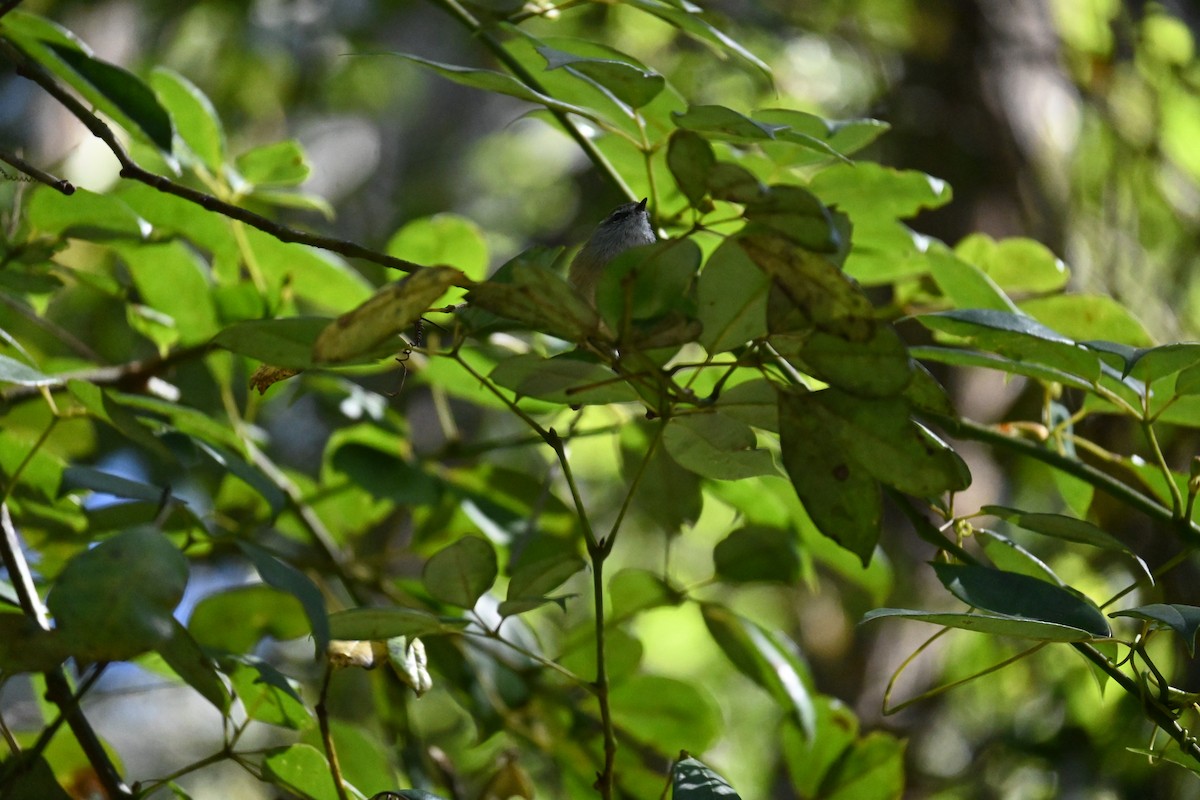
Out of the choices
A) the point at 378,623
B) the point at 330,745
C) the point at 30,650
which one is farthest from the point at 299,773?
the point at 30,650

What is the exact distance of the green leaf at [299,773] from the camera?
808 mm

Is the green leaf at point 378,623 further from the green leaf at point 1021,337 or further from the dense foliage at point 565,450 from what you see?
the green leaf at point 1021,337

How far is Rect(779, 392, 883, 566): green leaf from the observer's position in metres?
0.66

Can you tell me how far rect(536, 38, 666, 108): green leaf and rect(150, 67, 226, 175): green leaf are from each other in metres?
0.54

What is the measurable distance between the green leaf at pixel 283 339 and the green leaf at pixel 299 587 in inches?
5.9

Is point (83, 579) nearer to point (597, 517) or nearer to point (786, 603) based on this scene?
point (597, 517)

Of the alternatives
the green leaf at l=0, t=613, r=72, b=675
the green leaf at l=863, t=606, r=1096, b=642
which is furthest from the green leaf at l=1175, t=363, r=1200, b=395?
the green leaf at l=0, t=613, r=72, b=675

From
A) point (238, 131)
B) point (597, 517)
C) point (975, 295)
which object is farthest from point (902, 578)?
point (238, 131)

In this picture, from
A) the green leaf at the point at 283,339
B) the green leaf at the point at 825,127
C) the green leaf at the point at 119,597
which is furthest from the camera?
the green leaf at the point at 825,127

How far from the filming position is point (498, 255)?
3.84 m

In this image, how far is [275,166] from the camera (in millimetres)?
1187

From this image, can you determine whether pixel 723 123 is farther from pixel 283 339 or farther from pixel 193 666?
pixel 193 666

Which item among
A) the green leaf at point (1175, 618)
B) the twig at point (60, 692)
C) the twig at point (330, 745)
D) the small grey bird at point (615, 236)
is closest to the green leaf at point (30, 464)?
the twig at point (60, 692)

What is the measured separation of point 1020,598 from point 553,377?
343 mm
